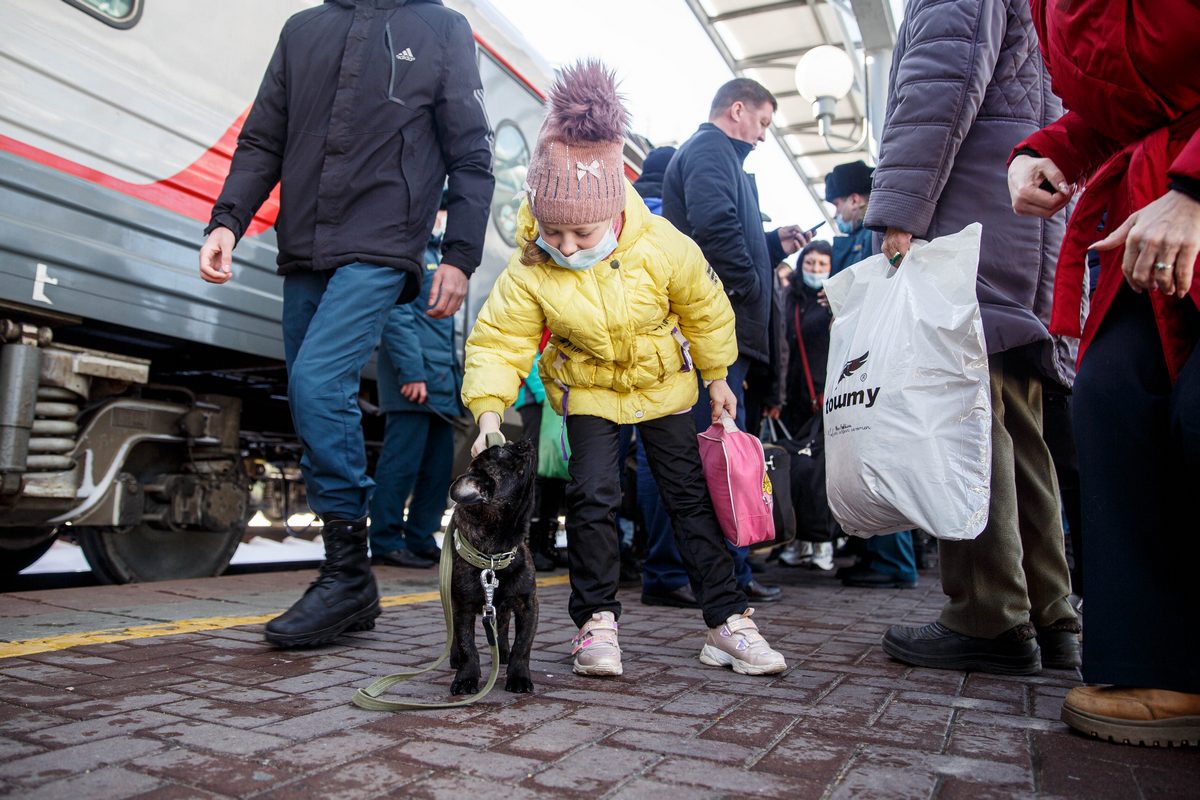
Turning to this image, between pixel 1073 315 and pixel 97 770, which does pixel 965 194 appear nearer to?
Result: pixel 1073 315

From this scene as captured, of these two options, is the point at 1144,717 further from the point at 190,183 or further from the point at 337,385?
the point at 190,183

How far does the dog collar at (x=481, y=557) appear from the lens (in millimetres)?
2236

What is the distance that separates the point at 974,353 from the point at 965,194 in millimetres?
667

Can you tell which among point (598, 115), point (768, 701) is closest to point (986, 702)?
point (768, 701)

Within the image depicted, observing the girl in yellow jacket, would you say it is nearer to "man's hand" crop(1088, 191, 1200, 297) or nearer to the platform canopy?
"man's hand" crop(1088, 191, 1200, 297)

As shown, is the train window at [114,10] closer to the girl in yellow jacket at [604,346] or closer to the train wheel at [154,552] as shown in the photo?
the girl in yellow jacket at [604,346]

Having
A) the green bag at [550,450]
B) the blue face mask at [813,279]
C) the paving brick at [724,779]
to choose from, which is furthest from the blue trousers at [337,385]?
the blue face mask at [813,279]

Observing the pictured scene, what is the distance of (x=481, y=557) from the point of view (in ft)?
7.36

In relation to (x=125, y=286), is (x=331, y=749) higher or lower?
lower

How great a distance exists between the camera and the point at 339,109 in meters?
3.05

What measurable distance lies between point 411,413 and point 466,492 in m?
Result: 3.43

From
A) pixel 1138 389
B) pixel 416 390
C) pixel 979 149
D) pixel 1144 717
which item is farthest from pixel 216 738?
pixel 416 390

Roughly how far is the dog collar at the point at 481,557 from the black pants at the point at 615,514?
482 mm

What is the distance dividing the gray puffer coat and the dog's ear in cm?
146
